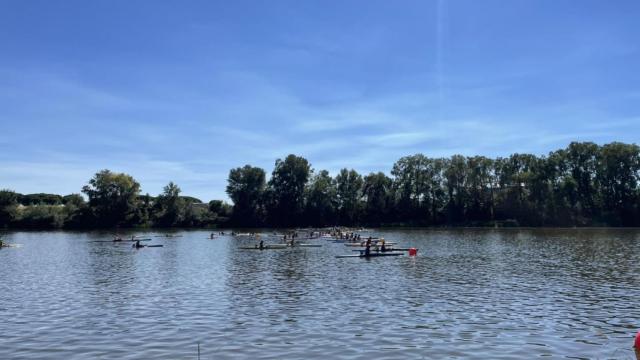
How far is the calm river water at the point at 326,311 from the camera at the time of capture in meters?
16.7

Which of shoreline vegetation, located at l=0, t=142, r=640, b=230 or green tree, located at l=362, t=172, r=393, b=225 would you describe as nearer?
shoreline vegetation, located at l=0, t=142, r=640, b=230

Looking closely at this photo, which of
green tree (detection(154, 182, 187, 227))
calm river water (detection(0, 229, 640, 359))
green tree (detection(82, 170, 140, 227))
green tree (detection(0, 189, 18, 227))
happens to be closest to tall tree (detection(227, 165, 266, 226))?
green tree (detection(154, 182, 187, 227))

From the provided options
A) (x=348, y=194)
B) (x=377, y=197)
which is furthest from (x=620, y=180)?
(x=348, y=194)

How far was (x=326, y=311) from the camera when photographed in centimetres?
2247

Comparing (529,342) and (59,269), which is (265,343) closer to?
(529,342)

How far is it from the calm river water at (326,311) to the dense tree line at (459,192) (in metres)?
84.0

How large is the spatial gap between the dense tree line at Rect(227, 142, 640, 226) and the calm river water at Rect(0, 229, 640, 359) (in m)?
84.0

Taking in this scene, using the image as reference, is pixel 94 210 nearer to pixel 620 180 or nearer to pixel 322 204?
pixel 322 204

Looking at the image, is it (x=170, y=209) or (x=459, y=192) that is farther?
(x=170, y=209)

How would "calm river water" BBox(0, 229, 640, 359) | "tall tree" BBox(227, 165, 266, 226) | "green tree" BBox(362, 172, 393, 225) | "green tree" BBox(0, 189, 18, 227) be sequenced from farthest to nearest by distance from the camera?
"tall tree" BBox(227, 165, 266, 226)
"green tree" BBox(362, 172, 393, 225)
"green tree" BBox(0, 189, 18, 227)
"calm river water" BBox(0, 229, 640, 359)

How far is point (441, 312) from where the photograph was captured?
22.0 m

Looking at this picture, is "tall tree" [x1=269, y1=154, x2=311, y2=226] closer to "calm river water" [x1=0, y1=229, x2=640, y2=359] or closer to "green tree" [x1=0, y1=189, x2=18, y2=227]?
"green tree" [x1=0, y1=189, x2=18, y2=227]

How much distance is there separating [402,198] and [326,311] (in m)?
115

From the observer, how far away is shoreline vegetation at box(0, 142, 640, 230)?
118 metres
